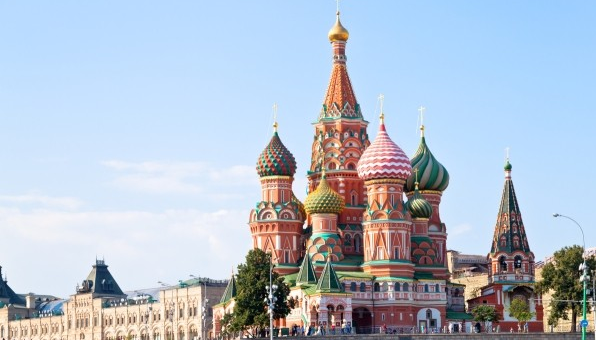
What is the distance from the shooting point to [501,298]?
332ft

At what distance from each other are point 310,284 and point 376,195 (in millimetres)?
8825

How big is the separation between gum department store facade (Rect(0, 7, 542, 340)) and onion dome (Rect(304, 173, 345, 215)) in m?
0.10

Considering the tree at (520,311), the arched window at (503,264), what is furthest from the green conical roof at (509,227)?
the tree at (520,311)

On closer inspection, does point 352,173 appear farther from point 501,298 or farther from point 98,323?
point 98,323

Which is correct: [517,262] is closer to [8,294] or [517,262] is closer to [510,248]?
[510,248]

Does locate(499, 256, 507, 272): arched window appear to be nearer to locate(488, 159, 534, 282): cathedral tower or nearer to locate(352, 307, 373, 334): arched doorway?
locate(488, 159, 534, 282): cathedral tower

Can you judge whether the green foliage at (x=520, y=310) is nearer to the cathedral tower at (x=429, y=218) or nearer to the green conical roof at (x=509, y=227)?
the green conical roof at (x=509, y=227)

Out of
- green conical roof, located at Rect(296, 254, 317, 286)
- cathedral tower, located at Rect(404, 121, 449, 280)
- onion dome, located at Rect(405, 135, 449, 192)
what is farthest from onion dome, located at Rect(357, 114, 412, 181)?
green conical roof, located at Rect(296, 254, 317, 286)

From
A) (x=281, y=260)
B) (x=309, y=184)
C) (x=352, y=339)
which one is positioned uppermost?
(x=309, y=184)

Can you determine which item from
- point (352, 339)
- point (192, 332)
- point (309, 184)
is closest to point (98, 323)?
point (192, 332)

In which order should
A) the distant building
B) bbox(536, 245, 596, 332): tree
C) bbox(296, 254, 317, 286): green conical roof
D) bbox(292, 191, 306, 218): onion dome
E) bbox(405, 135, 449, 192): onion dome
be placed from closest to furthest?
1. bbox(536, 245, 596, 332): tree
2. bbox(296, 254, 317, 286): green conical roof
3. bbox(292, 191, 306, 218): onion dome
4. bbox(405, 135, 449, 192): onion dome
5. the distant building

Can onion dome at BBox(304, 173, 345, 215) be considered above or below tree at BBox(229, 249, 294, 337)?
above

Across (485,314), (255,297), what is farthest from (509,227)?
(255,297)

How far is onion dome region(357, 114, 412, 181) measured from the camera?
94500 millimetres
